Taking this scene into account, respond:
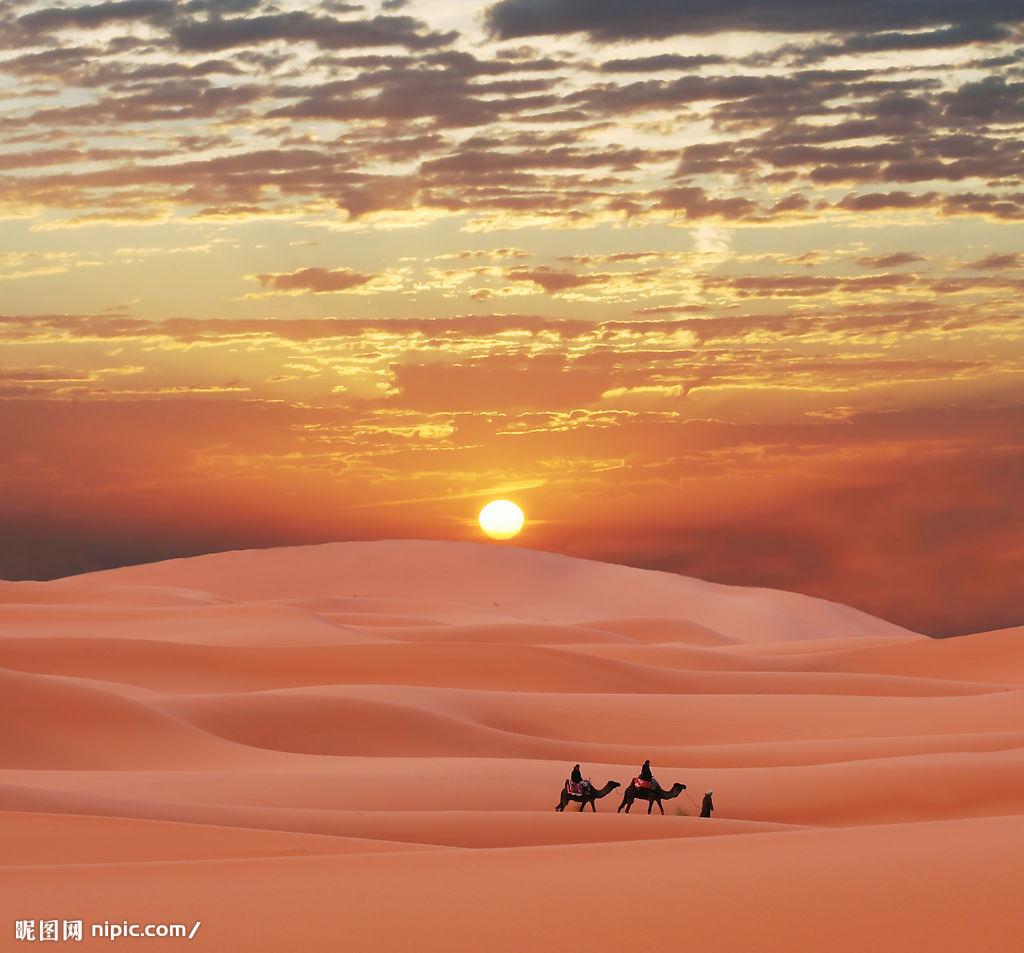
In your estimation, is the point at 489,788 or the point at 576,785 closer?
the point at 576,785

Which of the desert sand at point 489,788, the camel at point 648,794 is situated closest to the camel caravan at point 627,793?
the camel at point 648,794

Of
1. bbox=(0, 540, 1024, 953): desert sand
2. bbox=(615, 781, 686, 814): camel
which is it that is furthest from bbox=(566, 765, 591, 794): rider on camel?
bbox=(615, 781, 686, 814): camel

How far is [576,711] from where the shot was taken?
106 feet

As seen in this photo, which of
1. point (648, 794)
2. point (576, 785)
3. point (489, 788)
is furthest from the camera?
point (489, 788)

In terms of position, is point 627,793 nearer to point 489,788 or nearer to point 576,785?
point 576,785

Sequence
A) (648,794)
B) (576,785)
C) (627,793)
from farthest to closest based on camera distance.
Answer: (627,793) → (648,794) → (576,785)

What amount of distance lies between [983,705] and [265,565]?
241ft

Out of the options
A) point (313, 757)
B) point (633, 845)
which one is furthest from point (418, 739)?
point (633, 845)

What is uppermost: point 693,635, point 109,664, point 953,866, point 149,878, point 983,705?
point 693,635

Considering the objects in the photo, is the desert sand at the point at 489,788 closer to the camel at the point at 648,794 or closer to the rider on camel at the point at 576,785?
the rider on camel at the point at 576,785

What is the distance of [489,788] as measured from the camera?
19672 millimetres

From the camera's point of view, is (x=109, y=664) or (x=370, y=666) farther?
(x=370, y=666)

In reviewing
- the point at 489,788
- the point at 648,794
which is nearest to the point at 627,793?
the point at 648,794

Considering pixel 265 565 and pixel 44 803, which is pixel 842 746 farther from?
pixel 265 565
